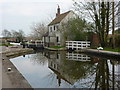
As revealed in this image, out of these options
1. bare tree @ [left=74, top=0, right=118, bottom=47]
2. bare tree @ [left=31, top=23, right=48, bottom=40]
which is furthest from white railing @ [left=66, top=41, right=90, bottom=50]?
bare tree @ [left=31, top=23, right=48, bottom=40]

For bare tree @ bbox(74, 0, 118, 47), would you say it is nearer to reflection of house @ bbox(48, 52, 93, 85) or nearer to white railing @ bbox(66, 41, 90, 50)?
white railing @ bbox(66, 41, 90, 50)

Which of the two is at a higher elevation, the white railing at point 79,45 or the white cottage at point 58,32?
the white cottage at point 58,32

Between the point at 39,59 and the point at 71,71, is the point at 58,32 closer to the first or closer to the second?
the point at 39,59

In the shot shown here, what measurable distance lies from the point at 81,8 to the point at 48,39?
14630 millimetres

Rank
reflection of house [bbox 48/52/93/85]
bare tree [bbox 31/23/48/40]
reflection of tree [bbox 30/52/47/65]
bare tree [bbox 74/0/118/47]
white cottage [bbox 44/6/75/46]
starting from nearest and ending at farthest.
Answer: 1. reflection of house [bbox 48/52/93/85]
2. reflection of tree [bbox 30/52/47/65]
3. bare tree [bbox 74/0/118/47]
4. white cottage [bbox 44/6/75/46]
5. bare tree [bbox 31/23/48/40]

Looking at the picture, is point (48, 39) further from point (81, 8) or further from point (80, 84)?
point (80, 84)

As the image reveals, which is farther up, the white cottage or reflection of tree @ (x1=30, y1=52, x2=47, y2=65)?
the white cottage

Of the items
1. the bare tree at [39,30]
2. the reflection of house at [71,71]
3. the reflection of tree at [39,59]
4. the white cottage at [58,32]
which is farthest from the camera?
the bare tree at [39,30]

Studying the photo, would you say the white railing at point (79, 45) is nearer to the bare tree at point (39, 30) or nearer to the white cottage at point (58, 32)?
the white cottage at point (58, 32)

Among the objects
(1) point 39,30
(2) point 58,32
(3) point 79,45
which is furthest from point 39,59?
(1) point 39,30

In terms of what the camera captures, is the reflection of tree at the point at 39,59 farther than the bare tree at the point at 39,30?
No

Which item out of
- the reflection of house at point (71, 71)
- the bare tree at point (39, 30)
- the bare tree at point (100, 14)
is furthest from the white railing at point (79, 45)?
the bare tree at point (39, 30)

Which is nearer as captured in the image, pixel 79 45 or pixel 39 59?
pixel 39 59

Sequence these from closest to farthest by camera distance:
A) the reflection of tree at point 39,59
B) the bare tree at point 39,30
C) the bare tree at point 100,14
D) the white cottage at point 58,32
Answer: the reflection of tree at point 39,59 < the bare tree at point 100,14 < the white cottage at point 58,32 < the bare tree at point 39,30
